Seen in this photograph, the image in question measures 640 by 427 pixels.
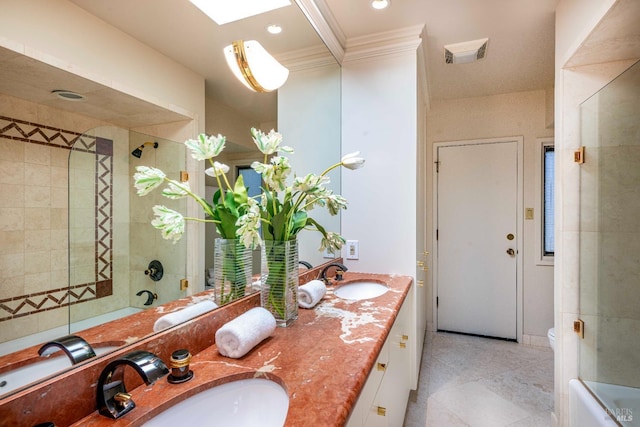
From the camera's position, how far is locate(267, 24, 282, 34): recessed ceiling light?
1.40 meters

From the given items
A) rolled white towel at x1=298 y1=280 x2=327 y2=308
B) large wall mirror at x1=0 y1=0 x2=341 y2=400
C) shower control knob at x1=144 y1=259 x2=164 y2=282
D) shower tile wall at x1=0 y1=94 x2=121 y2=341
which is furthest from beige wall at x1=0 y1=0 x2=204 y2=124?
rolled white towel at x1=298 y1=280 x2=327 y2=308

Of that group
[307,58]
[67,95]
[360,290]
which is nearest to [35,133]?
[67,95]

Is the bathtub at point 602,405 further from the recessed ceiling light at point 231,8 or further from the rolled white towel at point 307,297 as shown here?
the recessed ceiling light at point 231,8

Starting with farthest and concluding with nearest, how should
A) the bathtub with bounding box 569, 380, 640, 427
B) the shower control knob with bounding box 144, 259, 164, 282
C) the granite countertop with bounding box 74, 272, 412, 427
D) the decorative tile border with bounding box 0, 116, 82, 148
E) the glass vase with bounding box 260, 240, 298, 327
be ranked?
the bathtub with bounding box 569, 380, 640, 427, the glass vase with bounding box 260, 240, 298, 327, the shower control knob with bounding box 144, 259, 164, 282, the granite countertop with bounding box 74, 272, 412, 427, the decorative tile border with bounding box 0, 116, 82, 148

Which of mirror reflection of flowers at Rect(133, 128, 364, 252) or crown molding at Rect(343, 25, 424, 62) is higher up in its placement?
crown molding at Rect(343, 25, 424, 62)

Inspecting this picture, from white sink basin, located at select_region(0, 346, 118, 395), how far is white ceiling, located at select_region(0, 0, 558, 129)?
517 mm

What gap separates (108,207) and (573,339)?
89.2 inches

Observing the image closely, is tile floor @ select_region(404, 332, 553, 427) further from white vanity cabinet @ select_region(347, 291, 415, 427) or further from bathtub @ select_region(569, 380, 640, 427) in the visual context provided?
white vanity cabinet @ select_region(347, 291, 415, 427)

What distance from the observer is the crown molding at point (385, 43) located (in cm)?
194

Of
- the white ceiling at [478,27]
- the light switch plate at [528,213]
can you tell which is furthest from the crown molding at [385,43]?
the light switch plate at [528,213]

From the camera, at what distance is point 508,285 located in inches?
123

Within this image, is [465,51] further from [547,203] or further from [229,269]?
[229,269]

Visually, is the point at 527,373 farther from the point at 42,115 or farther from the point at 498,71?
the point at 42,115

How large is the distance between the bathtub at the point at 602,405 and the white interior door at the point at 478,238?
4.96ft
